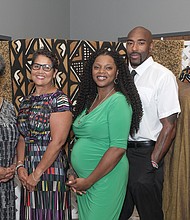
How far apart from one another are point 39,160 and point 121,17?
3.38 metres

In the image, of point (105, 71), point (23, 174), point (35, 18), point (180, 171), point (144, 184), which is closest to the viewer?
point (105, 71)

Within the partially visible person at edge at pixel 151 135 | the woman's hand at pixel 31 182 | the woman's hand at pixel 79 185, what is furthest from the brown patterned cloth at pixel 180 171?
the woman's hand at pixel 31 182

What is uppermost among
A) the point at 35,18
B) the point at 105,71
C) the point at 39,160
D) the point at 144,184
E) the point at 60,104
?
the point at 35,18

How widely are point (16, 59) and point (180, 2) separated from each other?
2488 mm

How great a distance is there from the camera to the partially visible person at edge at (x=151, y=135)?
2256 mm

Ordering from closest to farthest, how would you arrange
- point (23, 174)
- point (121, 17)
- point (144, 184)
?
1. point (23, 174)
2. point (144, 184)
3. point (121, 17)

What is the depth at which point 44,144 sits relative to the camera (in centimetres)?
211

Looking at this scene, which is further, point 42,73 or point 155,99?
point 155,99

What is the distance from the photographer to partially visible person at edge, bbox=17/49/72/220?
208 centimetres

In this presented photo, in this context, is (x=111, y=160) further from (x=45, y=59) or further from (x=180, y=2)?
(x=180, y=2)

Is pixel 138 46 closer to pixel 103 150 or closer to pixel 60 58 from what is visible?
pixel 60 58

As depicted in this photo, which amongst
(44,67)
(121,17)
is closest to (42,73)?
(44,67)

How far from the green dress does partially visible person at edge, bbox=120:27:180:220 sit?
26 cm

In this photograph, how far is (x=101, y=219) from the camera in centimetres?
199
